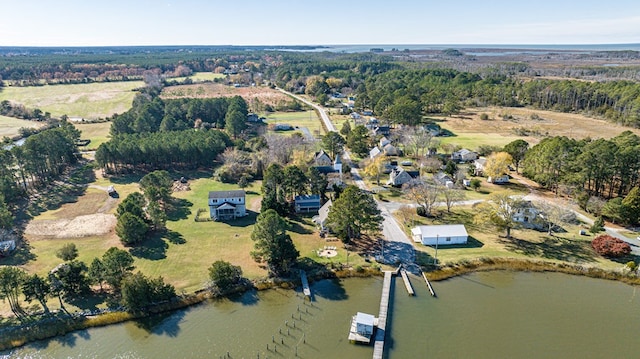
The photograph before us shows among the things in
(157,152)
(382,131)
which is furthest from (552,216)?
(157,152)

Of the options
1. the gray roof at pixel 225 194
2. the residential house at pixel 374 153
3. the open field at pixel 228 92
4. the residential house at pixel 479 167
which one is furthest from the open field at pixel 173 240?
the open field at pixel 228 92

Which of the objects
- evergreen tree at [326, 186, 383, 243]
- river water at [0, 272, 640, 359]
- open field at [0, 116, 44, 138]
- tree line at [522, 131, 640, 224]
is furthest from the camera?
open field at [0, 116, 44, 138]

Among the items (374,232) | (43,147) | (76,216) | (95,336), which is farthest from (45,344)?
(43,147)

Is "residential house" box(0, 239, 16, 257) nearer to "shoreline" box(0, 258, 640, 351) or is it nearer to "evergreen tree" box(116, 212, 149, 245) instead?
"evergreen tree" box(116, 212, 149, 245)

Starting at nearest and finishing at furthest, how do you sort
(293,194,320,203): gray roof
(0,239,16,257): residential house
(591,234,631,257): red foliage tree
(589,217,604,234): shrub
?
(591,234,631,257): red foliage tree < (0,239,16,257): residential house < (589,217,604,234): shrub < (293,194,320,203): gray roof

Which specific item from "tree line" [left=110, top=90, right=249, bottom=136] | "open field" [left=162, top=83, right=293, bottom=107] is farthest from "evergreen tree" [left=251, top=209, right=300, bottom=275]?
"open field" [left=162, top=83, right=293, bottom=107]

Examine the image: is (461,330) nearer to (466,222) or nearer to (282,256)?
(282,256)
